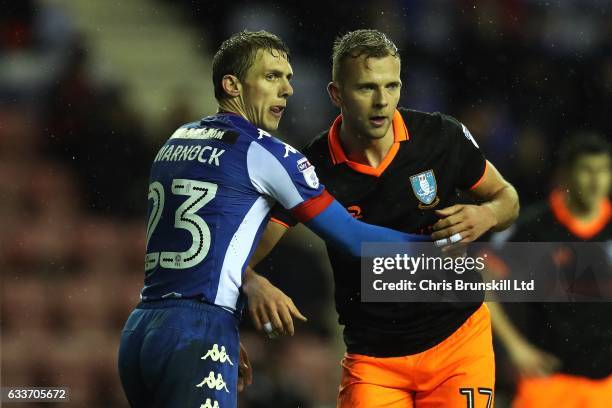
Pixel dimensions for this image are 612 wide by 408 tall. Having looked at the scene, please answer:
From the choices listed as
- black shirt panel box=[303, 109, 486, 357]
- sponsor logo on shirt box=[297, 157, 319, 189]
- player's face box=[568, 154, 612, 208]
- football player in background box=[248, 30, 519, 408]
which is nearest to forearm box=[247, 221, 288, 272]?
football player in background box=[248, 30, 519, 408]

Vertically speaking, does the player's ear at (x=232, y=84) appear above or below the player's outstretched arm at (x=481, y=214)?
above

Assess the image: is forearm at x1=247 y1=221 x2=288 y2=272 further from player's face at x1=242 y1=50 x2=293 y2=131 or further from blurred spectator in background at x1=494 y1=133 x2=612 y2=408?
blurred spectator in background at x1=494 y1=133 x2=612 y2=408

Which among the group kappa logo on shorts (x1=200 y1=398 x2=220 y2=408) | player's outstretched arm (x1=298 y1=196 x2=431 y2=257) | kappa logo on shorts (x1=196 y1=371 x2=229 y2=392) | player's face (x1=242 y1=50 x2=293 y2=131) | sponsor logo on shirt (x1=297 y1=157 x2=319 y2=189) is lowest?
kappa logo on shorts (x1=200 y1=398 x2=220 y2=408)

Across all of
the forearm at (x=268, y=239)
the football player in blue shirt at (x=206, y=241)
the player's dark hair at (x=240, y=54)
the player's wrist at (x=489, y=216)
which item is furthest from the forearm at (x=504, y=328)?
the player's dark hair at (x=240, y=54)

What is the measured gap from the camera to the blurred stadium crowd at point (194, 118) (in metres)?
7.27

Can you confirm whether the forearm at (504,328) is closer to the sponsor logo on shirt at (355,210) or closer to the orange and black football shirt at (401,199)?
the orange and black football shirt at (401,199)

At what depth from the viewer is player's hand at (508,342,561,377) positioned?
5320mm

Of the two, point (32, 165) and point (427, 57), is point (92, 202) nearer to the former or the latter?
point (32, 165)

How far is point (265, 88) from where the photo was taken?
3605mm

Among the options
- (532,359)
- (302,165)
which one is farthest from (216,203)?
(532,359)

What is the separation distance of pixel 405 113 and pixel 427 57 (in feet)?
15.1

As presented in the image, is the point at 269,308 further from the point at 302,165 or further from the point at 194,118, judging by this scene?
the point at 194,118

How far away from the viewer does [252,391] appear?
674cm

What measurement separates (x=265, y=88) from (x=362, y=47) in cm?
52
